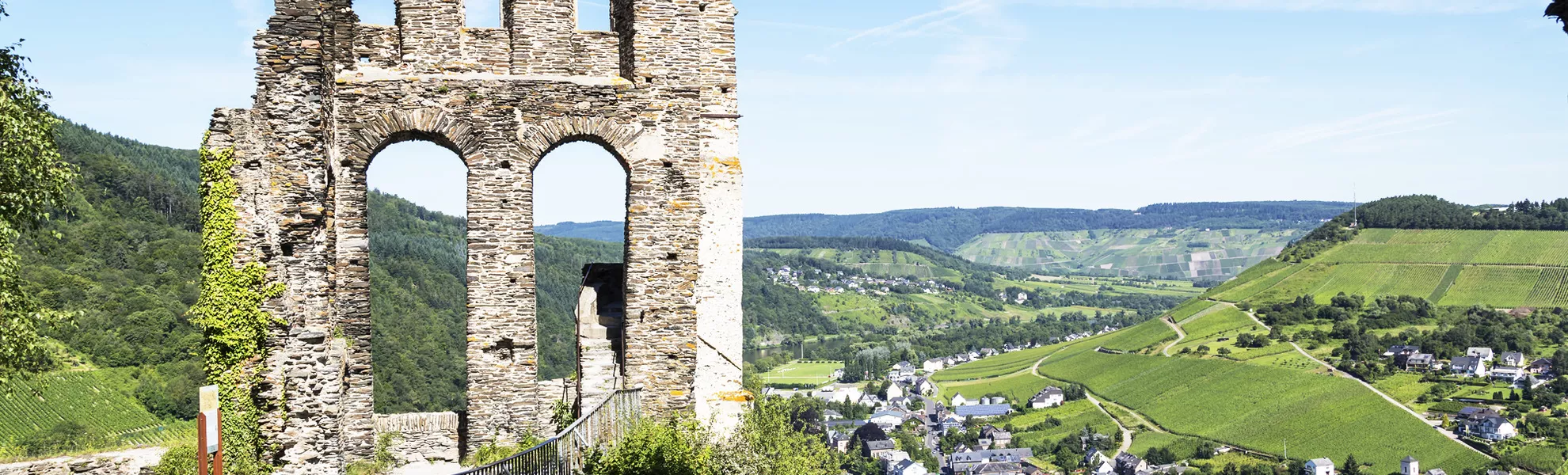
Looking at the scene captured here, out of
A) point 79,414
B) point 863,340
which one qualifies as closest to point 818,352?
point 863,340

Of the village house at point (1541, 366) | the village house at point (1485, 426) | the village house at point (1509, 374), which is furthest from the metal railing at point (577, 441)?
the village house at point (1541, 366)

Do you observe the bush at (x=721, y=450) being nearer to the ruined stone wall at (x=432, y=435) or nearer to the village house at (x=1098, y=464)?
the ruined stone wall at (x=432, y=435)

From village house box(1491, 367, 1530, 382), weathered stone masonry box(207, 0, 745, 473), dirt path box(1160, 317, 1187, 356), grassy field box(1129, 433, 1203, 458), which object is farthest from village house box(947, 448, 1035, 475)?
weathered stone masonry box(207, 0, 745, 473)

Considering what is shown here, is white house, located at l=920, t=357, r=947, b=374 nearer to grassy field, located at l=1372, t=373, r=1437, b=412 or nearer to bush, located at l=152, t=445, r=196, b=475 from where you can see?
grassy field, located at l=1372, t=373, r=1437, b=412

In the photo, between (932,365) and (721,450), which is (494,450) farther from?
(932,365)

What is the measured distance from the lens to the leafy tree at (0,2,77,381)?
13.5m

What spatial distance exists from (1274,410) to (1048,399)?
27130 millimetres

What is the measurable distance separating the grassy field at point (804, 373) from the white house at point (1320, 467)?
61800mm

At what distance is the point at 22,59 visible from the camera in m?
14.5

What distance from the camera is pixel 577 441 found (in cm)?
1312

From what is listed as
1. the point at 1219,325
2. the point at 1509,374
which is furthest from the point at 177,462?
the point at 1219,325

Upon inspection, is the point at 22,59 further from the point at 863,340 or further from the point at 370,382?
the point at 863,340

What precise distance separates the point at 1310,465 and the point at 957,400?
55095mm

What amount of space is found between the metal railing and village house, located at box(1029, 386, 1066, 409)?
353ft
